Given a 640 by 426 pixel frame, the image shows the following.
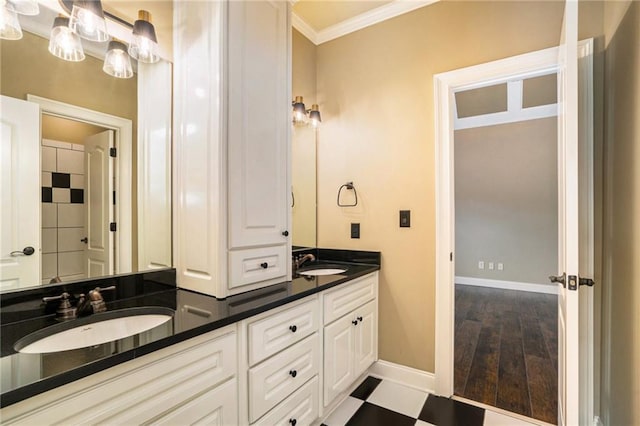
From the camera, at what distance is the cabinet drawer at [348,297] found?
5.52ft

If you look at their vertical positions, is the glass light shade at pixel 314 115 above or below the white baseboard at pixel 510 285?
above

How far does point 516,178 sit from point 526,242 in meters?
1.04

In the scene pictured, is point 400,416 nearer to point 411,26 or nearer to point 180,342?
point 180,342

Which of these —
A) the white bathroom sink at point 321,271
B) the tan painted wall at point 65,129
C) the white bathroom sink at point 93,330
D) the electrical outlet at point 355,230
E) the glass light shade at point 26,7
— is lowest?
the white bathroom sink at point 321,271

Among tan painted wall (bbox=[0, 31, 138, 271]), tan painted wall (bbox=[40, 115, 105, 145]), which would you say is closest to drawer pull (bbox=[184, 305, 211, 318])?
tan painted wall (bbox=[0, 31, 138, 271])

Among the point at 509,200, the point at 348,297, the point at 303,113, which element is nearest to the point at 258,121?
the point at 303,113

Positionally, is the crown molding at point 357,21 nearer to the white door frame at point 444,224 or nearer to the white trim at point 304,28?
the white trim at point 304,28

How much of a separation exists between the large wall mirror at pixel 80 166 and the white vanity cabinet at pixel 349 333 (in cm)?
95

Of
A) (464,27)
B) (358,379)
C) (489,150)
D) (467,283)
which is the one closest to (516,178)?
(489,150)

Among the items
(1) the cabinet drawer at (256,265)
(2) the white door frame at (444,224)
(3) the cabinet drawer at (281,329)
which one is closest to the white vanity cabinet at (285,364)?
(3) the cabinet drawer at (281,329)

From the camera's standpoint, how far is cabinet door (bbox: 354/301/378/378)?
6.52ft

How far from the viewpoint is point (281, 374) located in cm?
135

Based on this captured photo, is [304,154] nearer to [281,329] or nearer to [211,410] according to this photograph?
[281,329]

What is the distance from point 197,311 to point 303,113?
5.47 ft
